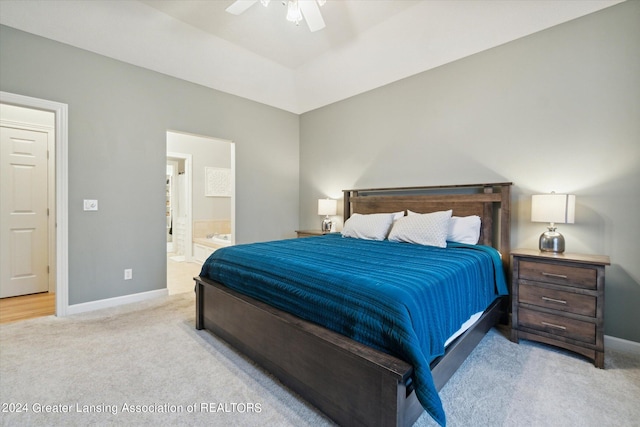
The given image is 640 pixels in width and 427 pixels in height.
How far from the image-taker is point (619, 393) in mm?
1785

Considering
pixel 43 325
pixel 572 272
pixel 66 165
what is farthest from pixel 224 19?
pixel 572 272

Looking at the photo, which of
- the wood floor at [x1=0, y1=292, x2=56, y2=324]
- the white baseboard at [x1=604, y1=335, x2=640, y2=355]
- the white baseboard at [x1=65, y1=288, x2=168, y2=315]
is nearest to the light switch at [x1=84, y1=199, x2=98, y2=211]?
the white baseboard at [x1=65, y1=288, x2=168, y2=315]

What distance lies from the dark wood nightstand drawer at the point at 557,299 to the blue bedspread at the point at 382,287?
0.72 feet

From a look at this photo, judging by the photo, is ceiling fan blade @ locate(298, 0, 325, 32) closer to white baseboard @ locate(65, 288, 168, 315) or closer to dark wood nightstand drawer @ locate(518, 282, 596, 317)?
dark wood nightstand drawer @ locate(518, 282, 596, 317)

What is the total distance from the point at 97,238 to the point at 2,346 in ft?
3.77

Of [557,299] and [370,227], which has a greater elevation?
[370,227]

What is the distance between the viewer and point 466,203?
3.14m

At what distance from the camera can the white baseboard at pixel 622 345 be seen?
230cm

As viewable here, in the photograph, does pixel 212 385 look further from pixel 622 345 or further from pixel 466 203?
pixel 622 345

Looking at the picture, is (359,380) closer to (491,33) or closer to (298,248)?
(298,248)

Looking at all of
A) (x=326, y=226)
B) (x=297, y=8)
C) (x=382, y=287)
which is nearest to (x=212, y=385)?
(x=382, y=287)

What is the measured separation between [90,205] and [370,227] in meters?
3.03

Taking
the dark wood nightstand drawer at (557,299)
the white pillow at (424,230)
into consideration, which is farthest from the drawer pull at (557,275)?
the white pillow at (424,230)

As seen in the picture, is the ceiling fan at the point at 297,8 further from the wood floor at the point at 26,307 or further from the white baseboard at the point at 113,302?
the wood floor at the point at 26,307
